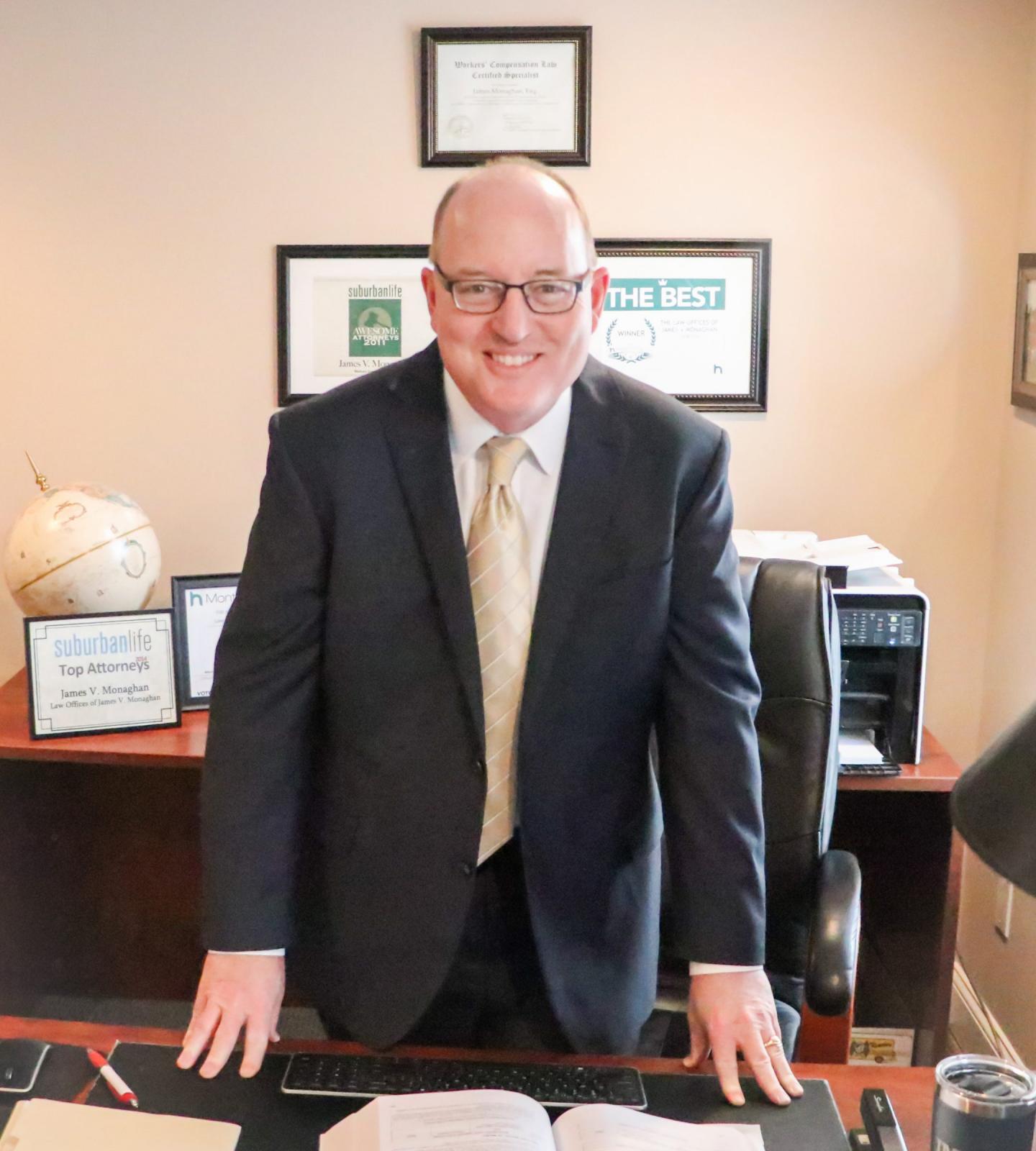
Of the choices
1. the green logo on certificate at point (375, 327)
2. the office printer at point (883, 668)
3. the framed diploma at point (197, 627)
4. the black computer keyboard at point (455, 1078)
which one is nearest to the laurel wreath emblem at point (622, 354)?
the green logo on certificate at point (375, 327)

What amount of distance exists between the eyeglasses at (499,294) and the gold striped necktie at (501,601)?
158 millimetres

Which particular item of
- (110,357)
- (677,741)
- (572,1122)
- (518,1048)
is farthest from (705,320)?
(572,1122)

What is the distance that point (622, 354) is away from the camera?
8.98 ft

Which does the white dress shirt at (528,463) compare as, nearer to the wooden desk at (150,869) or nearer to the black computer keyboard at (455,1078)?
the black computer keyboard at (455,1078)

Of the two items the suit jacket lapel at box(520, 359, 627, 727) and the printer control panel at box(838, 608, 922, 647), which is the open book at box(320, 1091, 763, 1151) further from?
the printer control panel at box(838, 608, 922, 647)

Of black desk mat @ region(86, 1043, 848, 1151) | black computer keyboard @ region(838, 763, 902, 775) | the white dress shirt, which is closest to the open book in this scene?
black desk mat @ region(86, 1043, 848, 1151)

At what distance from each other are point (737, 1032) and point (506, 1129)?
0.27m


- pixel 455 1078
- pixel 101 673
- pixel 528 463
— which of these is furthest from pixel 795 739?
pixel 101 673

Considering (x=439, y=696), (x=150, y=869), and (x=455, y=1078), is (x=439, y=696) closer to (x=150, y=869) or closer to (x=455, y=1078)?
(x=455, y=1078)

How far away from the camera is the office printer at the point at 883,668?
226 cm

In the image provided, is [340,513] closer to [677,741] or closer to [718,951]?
[677,741]

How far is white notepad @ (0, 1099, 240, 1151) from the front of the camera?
1.17 metres

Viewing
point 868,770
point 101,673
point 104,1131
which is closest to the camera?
point 104,1131

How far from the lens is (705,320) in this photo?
2717 mm
